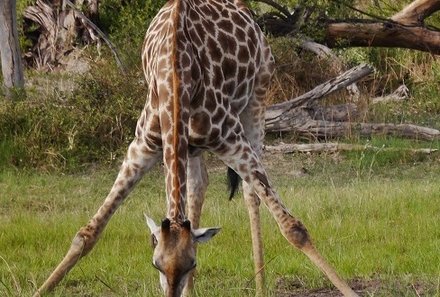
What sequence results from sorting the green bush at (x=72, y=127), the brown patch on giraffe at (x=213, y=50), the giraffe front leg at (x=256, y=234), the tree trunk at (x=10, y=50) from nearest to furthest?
the brown patch on giraffe at (x=213, y=50) < the giraffe front leg at (x=256, y=234) < the green bush at (x=72, y=127) < the tree trunk at (x=10, y=50)

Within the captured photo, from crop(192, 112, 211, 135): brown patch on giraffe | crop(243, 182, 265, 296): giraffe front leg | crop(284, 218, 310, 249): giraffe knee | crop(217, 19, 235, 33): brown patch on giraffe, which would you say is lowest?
crop(243, 182, 265, 296): giraffe front leg

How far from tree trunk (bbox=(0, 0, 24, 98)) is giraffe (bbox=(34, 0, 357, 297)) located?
622cm

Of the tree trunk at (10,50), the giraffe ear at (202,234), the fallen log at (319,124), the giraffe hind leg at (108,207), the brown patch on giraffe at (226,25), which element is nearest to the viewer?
the giraffe ear at (202,234)

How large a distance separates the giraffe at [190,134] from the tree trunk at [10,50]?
20.4 ft

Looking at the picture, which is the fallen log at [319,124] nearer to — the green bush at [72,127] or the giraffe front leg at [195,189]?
the green bush at [72,127]

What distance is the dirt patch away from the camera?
5271 mm

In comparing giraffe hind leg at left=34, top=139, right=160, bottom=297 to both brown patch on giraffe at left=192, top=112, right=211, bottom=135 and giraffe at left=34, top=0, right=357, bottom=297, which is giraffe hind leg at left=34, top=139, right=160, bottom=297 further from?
brown patch on giraffe at left=192, top=112, right=211, bottom=135

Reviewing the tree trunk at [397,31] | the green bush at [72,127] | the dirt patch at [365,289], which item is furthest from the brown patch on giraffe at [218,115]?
the tree trunk at [397,31]

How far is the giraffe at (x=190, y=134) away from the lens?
172 inches

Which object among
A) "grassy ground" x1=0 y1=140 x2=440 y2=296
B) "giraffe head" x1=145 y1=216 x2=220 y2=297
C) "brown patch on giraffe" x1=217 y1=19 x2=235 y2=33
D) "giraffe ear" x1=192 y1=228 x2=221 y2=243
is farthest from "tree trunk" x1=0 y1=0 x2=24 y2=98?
"giraffe head" x1=145 y1=216 x2=220 y2=297

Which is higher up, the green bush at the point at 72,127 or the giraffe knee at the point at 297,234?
the giraffe knee at the point at 297,234

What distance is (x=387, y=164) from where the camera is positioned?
1096 cm

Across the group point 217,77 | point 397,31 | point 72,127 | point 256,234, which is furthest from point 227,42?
point 397,31

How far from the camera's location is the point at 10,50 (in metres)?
11.8
